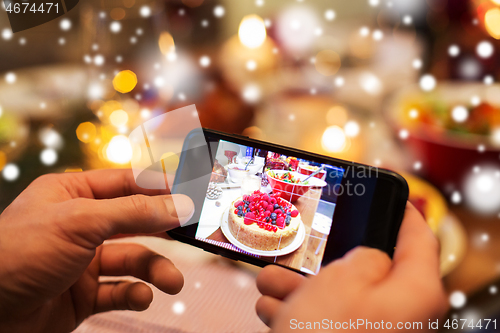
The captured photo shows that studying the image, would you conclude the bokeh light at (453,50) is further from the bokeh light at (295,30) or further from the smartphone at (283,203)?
the smartphone at (283,203)

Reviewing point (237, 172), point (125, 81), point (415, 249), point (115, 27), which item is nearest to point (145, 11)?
point (115, 27)

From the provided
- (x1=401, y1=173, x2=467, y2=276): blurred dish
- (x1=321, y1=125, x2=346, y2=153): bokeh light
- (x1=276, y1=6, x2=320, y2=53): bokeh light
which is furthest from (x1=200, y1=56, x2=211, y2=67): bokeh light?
(x1=401, y1=173, x2=467, y2=276): blurred dish

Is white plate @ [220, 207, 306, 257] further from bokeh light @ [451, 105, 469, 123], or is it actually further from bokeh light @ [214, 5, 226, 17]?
bokeh light @ [214, 5, 226, 17]

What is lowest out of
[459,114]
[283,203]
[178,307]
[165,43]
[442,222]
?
[178,307]

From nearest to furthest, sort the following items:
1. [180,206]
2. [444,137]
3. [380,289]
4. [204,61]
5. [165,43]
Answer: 1. [380,289]
2. [180,206]
3. [444,137]
4. [165,43]
5. [204,61]

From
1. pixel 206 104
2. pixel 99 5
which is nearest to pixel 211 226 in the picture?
pixel 206 104

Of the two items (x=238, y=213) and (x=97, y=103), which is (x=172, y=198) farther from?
(x=97, y=103)

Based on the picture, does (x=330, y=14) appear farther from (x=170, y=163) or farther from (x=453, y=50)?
(x=170, y=163)
